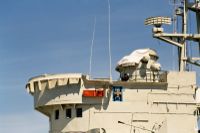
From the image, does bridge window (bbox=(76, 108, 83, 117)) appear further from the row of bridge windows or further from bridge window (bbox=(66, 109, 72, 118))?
bridge window (bbox=(66, 109, 72, 118))

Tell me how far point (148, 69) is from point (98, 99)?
4623 millimetres

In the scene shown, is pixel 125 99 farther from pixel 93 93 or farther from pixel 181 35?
pixel 181 35

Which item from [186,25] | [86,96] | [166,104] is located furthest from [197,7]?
[86,96]

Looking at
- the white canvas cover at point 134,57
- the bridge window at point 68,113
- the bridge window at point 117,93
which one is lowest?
the bridge window at point 68,113

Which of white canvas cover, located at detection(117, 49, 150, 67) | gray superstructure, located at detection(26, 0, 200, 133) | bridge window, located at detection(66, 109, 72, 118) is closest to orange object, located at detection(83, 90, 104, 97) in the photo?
gray superstructure, located at detection(26, 0, 200, 133)

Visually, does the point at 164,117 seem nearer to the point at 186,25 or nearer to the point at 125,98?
the point at 125,98

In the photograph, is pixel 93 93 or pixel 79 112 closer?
pixel 93 93

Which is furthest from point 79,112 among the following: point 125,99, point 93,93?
point 125,99

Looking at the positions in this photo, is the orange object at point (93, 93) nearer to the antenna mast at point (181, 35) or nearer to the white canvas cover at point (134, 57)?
the white canvas cover at point (134, 57)

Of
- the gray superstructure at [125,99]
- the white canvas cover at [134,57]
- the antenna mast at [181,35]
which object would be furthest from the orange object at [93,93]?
the antenna mast at [181,35]

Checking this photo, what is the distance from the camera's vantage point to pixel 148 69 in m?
49.4

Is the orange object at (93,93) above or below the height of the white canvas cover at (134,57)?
below

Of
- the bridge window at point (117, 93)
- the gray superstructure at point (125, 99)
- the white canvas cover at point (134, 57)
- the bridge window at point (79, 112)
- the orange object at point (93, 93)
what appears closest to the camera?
the orange object at point (93, 93)

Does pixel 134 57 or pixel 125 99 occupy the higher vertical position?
pixel 134 57
